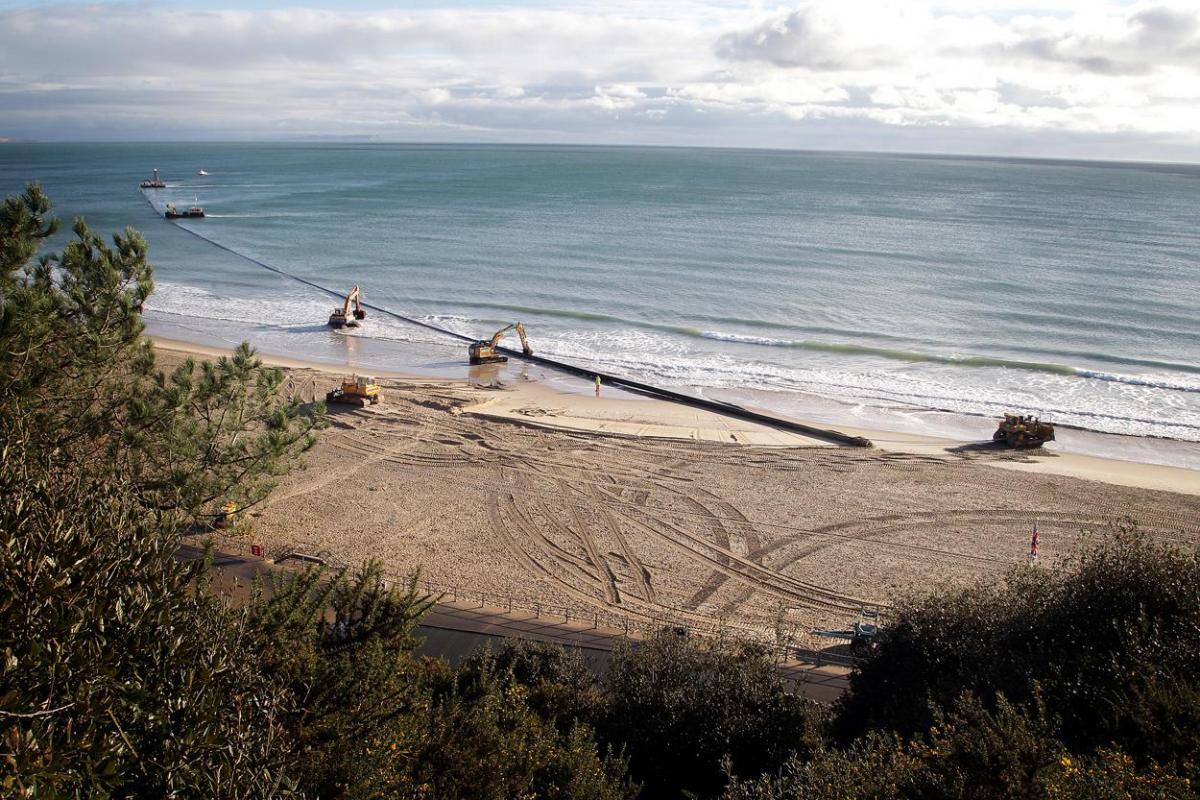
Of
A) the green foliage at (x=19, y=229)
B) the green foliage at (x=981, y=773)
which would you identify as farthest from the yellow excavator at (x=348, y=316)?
the green foliage at (x=981, y=773)

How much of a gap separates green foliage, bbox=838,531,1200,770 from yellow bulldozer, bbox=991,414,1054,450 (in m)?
15.6

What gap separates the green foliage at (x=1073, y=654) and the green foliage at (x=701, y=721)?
1129 mm

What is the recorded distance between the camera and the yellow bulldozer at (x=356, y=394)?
28.2m

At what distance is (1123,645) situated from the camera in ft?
33.6

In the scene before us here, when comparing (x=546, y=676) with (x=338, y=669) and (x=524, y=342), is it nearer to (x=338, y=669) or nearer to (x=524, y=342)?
(x=338, y=669)

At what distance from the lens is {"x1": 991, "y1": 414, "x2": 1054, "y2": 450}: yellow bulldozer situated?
1052 inches

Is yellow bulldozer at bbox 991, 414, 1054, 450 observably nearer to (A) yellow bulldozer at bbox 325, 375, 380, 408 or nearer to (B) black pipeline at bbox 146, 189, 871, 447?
(B) black pipeline at bbox 146, 189, 871, 447

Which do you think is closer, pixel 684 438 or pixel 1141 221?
pixel 684 438

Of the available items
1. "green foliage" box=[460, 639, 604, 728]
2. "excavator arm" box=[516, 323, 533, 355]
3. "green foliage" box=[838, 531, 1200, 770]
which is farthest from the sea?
"green foliage" box=[460, 639, 604, 728]

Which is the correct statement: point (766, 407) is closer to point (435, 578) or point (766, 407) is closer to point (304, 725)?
point (435, 578)

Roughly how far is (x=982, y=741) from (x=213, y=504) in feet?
44.2

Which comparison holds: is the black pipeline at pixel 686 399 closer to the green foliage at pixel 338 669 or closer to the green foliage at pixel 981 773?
the green foliage at pixel 338 669

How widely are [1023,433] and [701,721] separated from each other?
19.9m

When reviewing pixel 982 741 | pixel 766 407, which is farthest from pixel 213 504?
pixel 766 407
